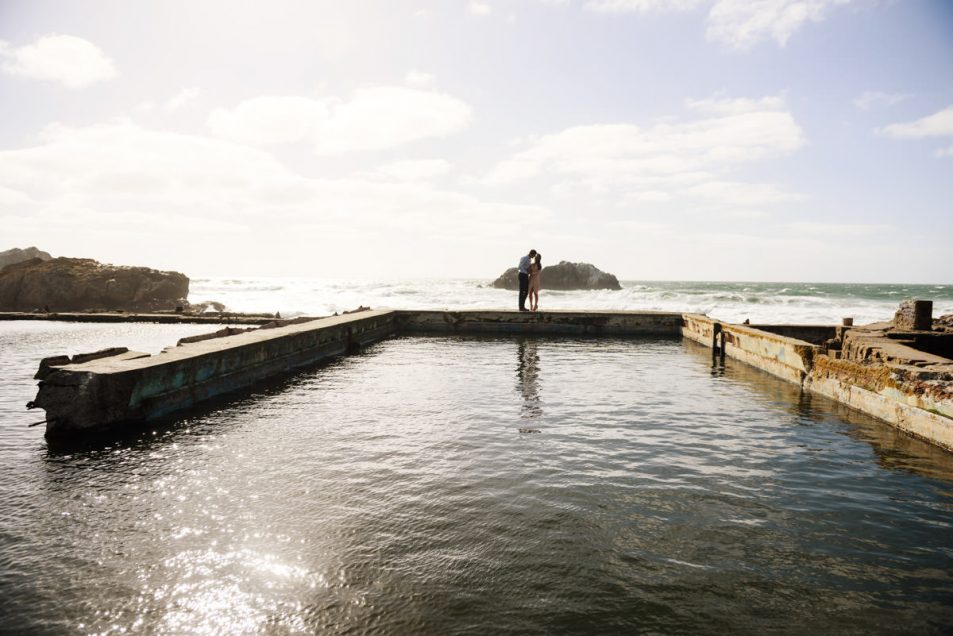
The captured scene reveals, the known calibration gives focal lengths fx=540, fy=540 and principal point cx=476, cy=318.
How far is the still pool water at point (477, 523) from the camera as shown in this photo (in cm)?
267

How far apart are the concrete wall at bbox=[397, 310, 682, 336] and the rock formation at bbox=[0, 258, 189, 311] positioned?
20.2 meters

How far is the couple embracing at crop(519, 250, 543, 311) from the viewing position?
16.6m

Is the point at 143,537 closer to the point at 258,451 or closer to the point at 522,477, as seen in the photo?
the point at 258,451

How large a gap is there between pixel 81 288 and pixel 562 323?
96.4 ft

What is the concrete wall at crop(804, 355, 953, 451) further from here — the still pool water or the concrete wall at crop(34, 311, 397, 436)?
the concrete wall at crop(34, 311, 397, 436)

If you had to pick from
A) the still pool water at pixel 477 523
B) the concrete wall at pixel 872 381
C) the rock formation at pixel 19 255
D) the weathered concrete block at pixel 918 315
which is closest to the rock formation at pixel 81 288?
the still pool water at pixel 477 523

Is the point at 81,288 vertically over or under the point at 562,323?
over

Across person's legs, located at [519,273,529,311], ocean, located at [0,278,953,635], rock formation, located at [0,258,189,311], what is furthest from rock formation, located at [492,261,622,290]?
ocean, located at [0,278,953,635]

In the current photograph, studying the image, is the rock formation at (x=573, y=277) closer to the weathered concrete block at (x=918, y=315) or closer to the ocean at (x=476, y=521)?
the weathered concrete block at (x=918, y=315)

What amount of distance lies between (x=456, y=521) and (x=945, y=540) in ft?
10.5

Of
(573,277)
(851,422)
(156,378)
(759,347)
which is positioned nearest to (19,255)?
(573,277)

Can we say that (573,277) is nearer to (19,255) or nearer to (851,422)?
(19,255)

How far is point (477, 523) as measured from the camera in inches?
141

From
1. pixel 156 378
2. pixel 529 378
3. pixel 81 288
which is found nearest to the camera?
pixel 156 378
